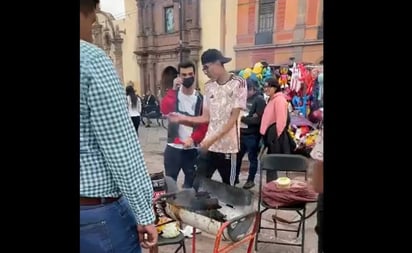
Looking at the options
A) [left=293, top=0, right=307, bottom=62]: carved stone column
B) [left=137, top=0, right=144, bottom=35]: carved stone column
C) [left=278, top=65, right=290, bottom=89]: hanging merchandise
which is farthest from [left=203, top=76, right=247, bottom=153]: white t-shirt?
[left=293, top=0, right=307, bottom=62]: carved stone column

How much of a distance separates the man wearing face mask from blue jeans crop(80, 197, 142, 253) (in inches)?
56.6

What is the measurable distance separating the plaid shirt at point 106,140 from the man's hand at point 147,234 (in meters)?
0.07

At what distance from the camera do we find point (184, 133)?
2.27 metres

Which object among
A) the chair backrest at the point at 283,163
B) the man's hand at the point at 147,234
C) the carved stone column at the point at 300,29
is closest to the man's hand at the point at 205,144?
the chair backrest at the point at 283,163

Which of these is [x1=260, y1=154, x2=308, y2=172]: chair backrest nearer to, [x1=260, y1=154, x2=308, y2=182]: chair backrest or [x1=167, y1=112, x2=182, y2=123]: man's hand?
[x1=260, y1=154, x2=308, y2=182]: chair backrest

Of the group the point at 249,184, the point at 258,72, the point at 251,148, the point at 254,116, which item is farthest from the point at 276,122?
the point at 258,72

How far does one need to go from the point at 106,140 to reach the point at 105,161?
0.05m

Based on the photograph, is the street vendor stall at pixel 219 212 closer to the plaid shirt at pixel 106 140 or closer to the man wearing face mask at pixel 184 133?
the plaid shirt at pixel 106 140

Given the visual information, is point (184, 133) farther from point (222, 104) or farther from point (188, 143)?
point (222, 104)
